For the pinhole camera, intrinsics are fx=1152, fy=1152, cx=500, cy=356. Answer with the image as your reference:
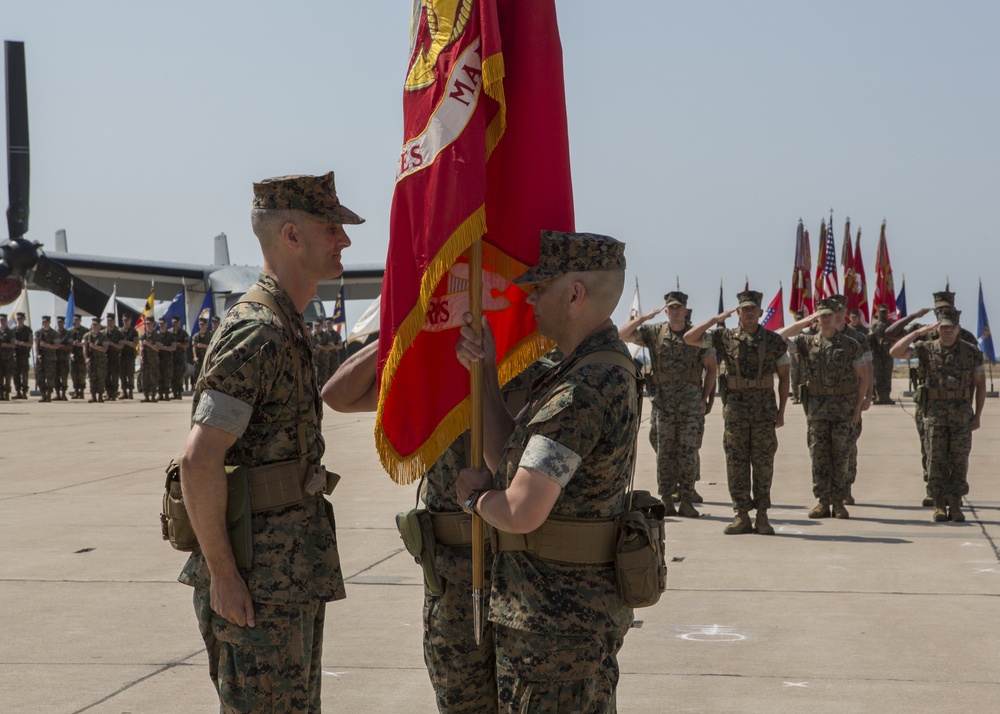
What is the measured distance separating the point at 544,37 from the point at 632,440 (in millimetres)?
1449

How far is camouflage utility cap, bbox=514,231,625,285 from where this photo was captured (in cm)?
309

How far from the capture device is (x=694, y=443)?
10.0 m

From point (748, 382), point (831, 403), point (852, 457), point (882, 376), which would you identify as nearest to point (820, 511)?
point (852, 457)

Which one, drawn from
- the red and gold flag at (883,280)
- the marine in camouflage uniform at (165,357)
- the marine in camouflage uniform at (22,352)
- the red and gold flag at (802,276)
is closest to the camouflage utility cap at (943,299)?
the red and gold flag at (802,276)

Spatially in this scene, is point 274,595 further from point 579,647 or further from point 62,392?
point 62,392

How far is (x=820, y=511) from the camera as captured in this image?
9961mm

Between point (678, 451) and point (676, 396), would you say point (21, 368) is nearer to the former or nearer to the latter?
point (676, 396)

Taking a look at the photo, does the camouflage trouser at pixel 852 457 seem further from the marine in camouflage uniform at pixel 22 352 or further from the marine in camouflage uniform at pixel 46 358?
the marine in camouflage uniform at pixel 22 352

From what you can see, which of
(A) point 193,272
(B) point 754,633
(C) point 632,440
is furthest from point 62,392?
(C) point 632,440

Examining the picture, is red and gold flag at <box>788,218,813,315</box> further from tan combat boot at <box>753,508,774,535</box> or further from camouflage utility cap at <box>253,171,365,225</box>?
camouflage utility cap at <box>253,171,365,225</box>

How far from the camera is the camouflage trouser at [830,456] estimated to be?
993 cm

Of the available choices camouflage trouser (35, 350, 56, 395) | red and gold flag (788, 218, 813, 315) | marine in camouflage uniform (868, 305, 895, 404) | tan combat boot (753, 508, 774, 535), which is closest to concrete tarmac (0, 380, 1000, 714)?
tan combat boot (753, 508, 774, 535)

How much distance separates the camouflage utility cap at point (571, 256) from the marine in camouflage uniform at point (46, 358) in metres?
26.9

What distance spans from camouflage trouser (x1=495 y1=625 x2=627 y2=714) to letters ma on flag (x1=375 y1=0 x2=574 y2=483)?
3.03 feet
